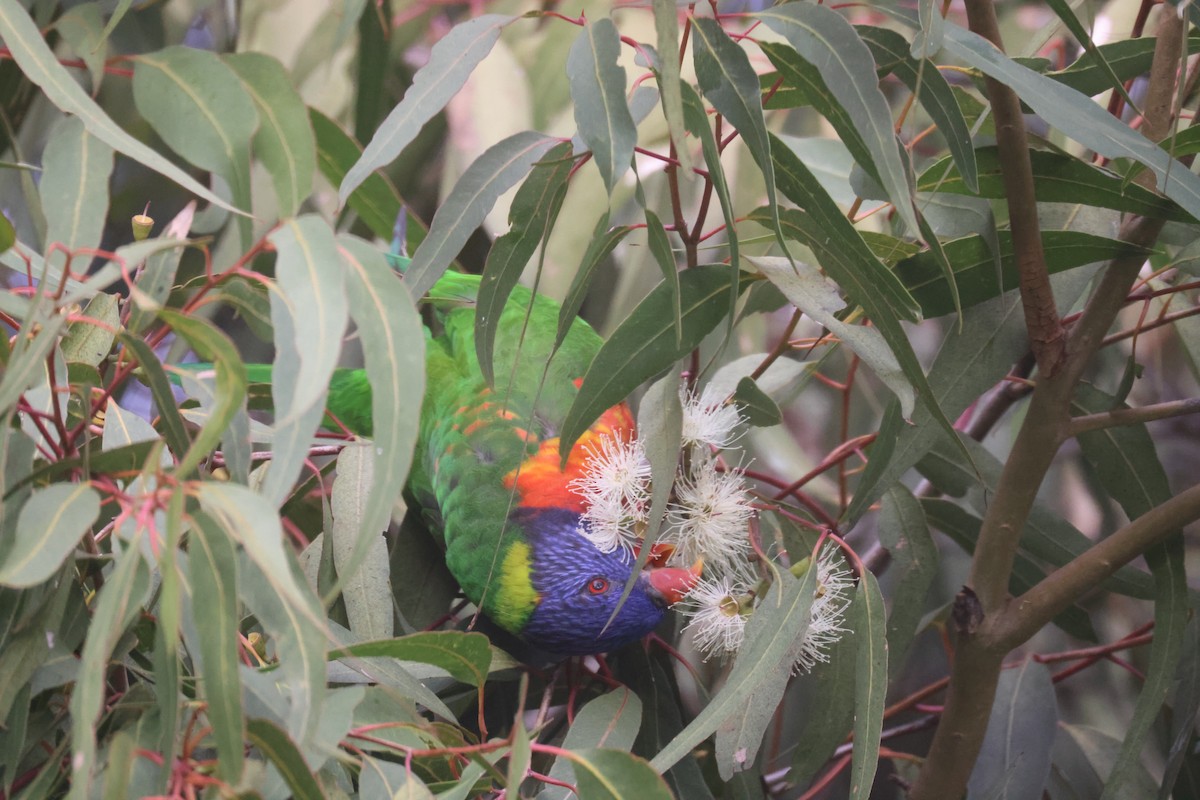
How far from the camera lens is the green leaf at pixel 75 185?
59cm

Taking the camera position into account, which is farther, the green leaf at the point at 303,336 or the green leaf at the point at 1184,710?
the green leaf at the point at 1184,710

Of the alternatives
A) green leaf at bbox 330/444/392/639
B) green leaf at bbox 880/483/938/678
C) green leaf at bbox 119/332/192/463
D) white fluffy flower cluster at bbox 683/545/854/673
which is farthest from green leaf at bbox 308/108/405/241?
green leaf at bbox 880/483/938/678

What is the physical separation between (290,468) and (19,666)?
265mm

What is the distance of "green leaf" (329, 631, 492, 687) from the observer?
667mm

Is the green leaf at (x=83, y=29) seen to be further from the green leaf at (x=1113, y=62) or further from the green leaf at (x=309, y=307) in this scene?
the green leaf at (x=1113, y=62)

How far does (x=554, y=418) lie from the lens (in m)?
1.28

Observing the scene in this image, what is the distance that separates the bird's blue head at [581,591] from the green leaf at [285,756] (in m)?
0.50

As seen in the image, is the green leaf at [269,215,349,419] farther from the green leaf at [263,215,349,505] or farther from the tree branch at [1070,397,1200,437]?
the tree branch at [1070,397,1200,437]

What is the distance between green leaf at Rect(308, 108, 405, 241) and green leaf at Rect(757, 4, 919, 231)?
0.48 metres

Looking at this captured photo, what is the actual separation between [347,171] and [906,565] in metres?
0.69

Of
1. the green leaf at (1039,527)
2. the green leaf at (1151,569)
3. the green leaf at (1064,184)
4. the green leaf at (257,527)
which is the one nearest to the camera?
the green leaf at (257,527)

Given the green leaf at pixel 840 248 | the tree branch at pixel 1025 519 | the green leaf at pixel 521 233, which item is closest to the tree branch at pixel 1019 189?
the tree branch at pixel 1025 519

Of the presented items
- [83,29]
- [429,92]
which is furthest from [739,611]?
[83,29]

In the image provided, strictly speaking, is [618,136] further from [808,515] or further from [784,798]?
[784,798]
